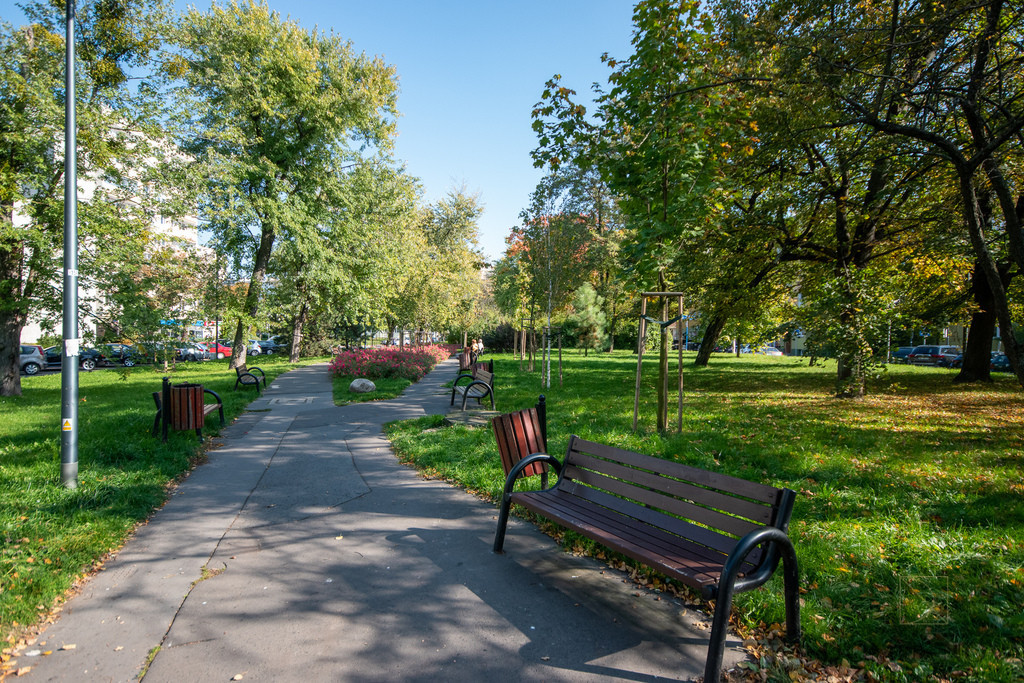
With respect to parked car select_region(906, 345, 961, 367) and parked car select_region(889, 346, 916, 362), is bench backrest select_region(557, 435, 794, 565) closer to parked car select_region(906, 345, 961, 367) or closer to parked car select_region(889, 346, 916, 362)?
parked car select_region(906, 345, 961, 367)

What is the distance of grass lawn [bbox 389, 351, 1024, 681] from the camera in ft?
9.62

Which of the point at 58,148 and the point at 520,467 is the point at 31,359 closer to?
the point at 58,148

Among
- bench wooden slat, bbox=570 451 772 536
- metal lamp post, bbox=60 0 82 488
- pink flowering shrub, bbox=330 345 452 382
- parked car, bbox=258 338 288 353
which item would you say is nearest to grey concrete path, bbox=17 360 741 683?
bench wooden slat, bbox=570 451 772 536

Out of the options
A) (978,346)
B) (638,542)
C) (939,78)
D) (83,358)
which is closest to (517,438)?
(638,542)

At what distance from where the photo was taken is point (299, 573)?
3842mm

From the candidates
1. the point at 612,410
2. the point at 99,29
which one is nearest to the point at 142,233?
the point at 99,29

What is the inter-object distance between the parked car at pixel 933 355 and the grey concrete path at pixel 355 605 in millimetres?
38919

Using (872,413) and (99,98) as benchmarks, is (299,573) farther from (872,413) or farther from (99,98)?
(99,98)

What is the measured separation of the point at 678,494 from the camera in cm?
338

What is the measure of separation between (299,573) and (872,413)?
10.9 m

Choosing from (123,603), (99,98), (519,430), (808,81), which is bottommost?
(123,603)

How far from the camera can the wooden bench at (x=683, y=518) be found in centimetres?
274

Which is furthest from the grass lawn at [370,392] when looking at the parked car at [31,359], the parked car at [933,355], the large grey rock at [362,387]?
the parked car at [933,355]

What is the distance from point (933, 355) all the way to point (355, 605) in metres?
43.1
